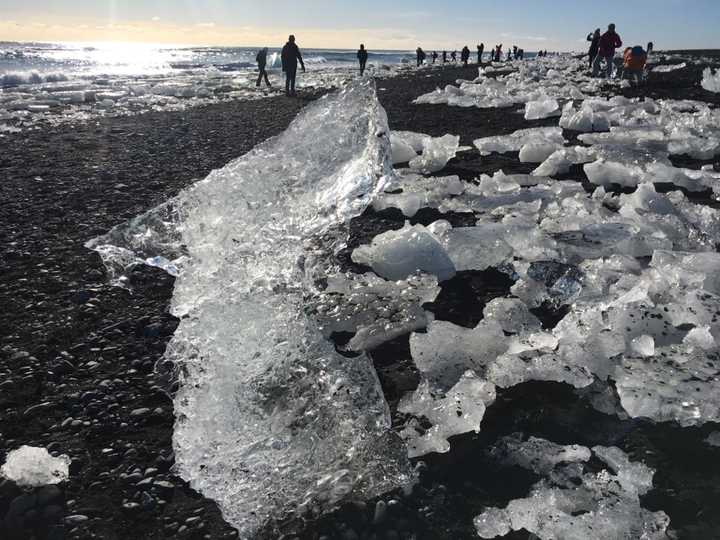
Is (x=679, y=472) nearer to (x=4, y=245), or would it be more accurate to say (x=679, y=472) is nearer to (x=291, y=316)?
(x=291, y=316)

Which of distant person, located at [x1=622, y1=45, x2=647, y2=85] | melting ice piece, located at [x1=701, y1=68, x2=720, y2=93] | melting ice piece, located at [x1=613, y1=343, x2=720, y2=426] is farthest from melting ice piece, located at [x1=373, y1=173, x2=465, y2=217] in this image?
distant person, located at [x1=622, y1=45, x2=647, y2=85]

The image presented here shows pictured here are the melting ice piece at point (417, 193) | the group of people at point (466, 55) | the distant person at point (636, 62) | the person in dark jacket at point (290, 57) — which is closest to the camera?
the melting ice piece at point (417, 193)

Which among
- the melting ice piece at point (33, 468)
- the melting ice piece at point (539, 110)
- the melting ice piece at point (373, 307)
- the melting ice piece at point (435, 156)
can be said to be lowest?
the melting ice piece at point (33, 468)

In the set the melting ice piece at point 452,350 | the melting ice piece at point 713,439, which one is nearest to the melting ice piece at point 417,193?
the melting ice piece at point 452,350

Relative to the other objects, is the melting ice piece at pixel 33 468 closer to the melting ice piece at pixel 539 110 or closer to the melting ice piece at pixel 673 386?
the melting ice piece at pixel 673 386

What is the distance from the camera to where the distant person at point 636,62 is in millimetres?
12131

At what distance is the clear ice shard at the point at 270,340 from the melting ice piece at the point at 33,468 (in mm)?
413

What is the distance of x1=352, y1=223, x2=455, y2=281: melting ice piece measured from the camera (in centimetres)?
312

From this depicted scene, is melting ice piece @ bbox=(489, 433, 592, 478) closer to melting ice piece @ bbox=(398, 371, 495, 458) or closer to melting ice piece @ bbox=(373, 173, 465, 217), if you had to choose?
melting ice piece @ bbox=(398, 371, 495, 458)

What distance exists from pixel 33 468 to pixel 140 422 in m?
0.39

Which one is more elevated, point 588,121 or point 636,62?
point 636,62

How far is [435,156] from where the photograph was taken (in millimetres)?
5656

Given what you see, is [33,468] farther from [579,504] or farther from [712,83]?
[712,83]

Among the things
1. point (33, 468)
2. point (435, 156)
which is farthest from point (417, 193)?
point (33, 468)
